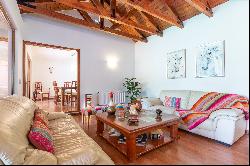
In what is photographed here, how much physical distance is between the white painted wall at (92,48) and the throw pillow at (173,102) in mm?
1620

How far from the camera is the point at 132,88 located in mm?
4242

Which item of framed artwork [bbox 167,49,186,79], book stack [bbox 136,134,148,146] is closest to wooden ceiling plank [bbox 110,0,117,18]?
framed artwork [bbox 167,49,186,79]

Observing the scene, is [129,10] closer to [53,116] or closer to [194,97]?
[194,97]

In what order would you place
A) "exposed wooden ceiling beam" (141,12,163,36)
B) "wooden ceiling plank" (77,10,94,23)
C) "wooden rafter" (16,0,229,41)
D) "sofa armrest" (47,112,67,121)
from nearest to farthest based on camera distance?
"sofa armrest" (47,112,67,121) < "wooden rafter" (16,0,229,41) < "wooden ceiling plank" (77,10,94,23) < "exposed wooden ceiling beam" (141,12,163,36)

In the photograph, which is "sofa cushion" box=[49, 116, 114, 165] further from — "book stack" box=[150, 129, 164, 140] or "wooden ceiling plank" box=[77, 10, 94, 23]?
"wooden ceiling plank" box=[77, 10, 94, 23]

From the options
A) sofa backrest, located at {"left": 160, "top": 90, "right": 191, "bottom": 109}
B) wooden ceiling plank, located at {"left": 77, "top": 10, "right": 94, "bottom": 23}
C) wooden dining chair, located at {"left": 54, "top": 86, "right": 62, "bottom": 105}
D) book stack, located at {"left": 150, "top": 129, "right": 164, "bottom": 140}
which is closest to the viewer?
book stack, located at {"left": 150, "top": 129, "right": 164, "bottom": 140}

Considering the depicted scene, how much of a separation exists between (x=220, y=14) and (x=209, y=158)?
97 centimetres

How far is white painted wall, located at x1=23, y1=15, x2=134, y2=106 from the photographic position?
3.30m

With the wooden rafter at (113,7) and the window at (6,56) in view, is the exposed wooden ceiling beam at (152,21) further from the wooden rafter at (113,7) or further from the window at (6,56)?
the window at (6,56)

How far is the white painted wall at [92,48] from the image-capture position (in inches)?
130

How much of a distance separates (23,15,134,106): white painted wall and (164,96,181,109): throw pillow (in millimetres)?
1620

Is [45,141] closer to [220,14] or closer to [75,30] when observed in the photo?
[220,14]

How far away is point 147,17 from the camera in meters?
3.57

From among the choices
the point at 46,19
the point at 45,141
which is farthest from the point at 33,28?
the point at 45,141
